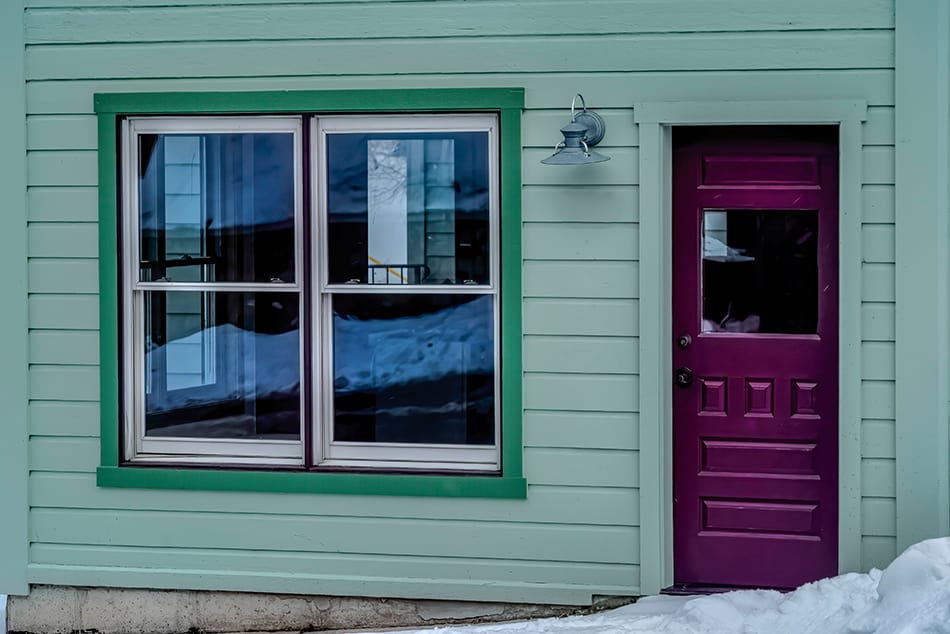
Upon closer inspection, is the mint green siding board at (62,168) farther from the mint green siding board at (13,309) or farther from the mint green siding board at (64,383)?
the mint green siding board at (64,383)

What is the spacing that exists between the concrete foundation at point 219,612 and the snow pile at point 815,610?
0.22 meters

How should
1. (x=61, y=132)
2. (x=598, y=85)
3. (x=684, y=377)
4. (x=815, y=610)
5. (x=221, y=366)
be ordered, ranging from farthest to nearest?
1. (x=221, y=366)
2. (x=61, y=132)
3. (x=684, y=377)
4. (x=598, y=85)
5. (x=815, y=610)

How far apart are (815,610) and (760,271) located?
5.17ft

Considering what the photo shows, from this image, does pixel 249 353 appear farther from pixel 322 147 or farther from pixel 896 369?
pixel 896 369

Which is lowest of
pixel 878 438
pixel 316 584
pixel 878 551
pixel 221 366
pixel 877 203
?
pixel 316 584

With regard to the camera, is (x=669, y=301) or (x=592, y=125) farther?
(x=669, y=301)

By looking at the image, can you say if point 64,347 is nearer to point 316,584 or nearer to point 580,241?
point 316,584

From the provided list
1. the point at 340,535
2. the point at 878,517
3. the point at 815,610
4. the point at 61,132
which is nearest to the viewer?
the point at 815,610

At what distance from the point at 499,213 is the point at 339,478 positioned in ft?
4.88

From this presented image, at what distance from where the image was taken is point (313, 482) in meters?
5.72

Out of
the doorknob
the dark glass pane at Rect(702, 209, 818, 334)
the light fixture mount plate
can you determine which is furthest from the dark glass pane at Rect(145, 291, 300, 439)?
the dark glass pane at Rect(702, 209, 818, 334)

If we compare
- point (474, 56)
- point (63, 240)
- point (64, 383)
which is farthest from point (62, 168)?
point (474, 56)

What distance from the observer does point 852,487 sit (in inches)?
212

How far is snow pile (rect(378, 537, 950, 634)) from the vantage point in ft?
14.6
